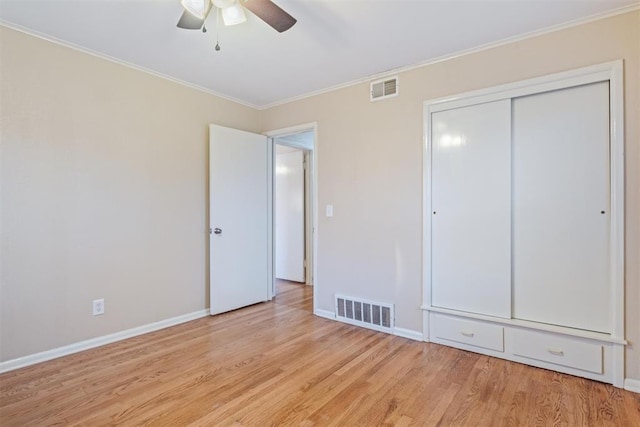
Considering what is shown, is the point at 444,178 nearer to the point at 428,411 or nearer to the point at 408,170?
the point at 408,170

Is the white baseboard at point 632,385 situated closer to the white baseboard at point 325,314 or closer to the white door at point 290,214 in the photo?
the white baseboard at point 325,314

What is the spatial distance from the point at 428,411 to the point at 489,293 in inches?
43.7

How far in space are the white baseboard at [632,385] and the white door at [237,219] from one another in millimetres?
3247

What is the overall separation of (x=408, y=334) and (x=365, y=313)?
0.45 meters

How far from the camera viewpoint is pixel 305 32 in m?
2.38

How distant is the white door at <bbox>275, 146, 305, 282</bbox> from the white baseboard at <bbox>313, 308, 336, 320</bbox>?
166 centimetres

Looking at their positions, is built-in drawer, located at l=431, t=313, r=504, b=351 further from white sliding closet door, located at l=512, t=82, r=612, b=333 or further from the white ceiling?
the white ceiling

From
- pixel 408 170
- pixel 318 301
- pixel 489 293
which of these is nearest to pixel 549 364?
pixel 489 293

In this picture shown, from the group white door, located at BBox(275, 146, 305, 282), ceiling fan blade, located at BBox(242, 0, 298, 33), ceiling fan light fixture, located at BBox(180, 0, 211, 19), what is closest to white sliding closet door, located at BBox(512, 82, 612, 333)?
ceiling fan blade, located at BBox(242, 0, 298, 33)

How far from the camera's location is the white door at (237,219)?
3.52m

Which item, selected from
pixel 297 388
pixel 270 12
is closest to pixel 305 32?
pixel 270 12

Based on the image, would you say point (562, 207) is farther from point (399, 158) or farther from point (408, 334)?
point (408, 334)

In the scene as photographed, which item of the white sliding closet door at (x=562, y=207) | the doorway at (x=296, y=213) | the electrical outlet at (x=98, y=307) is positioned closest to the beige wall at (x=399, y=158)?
the white sliding closet door at (x=562, y=207)

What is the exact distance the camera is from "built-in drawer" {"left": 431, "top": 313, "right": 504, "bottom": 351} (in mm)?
2505
